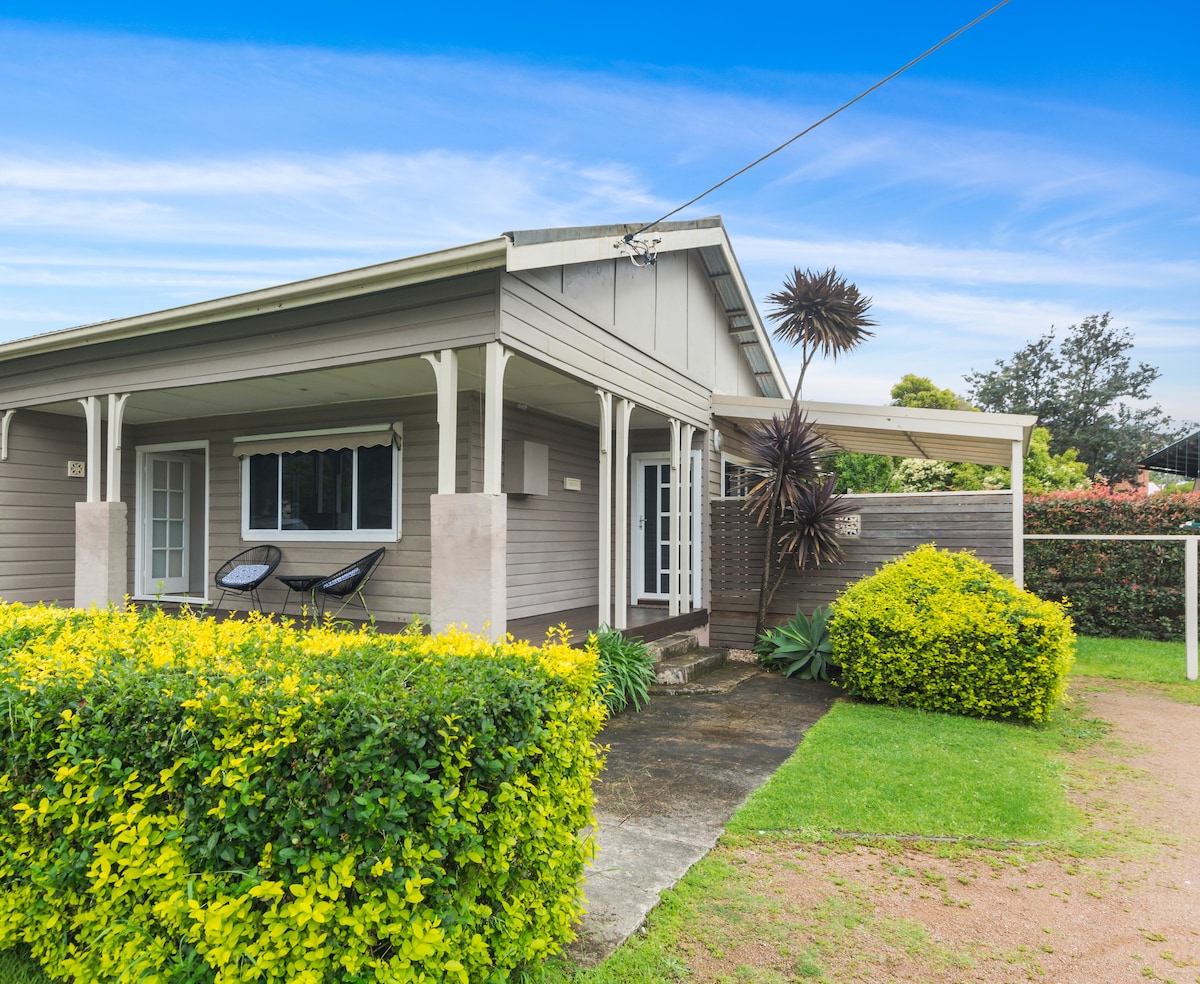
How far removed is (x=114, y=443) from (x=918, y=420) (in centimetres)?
802

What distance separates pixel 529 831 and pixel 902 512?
7072 mm

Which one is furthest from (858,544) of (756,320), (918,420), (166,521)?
(166,521)

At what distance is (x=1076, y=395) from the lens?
26.3 metres

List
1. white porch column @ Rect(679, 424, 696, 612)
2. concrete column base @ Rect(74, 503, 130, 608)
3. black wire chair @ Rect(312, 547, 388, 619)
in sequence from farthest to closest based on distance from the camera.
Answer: white porch column @ Rect(679, 424, 696, 612)
black wire chair @ Rect(312, 547, 388, 619)
concrete column base @ Rect(74, 503, 130, 608)

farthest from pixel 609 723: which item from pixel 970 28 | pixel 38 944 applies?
pixel 970 28

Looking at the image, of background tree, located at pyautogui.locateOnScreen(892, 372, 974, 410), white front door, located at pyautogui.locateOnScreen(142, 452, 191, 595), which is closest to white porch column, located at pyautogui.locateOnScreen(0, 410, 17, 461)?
white front door, located at pyautogui.locateOnScreen(142, 452, 191, 595)

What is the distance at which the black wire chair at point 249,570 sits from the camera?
798 centimetres

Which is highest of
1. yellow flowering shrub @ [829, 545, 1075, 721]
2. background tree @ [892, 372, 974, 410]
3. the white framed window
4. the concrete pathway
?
background tree @ [892, 372, 974, 410]

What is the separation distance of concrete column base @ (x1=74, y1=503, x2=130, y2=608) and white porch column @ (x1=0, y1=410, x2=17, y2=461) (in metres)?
2.28

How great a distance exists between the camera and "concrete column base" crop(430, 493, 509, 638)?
193 inches

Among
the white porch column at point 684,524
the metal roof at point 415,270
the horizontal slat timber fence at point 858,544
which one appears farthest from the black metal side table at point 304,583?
the horizontal slat timber fence at point 858,544

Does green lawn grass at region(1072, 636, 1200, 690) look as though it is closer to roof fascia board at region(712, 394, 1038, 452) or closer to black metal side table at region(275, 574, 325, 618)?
roof fascia board at region(712, 394, 1038, 452)

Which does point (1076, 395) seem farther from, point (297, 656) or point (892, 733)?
point (297, 656)

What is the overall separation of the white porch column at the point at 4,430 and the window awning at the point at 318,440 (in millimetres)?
2338
